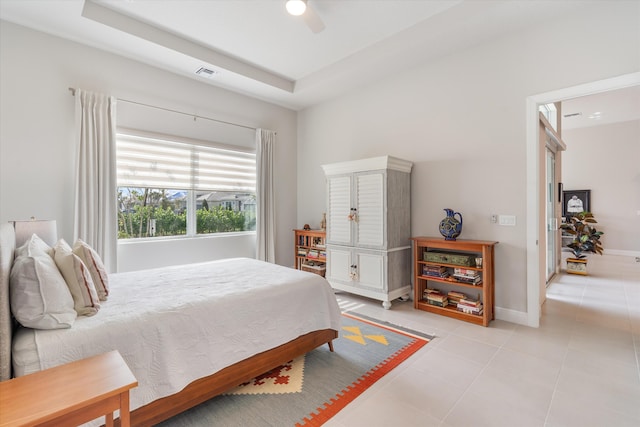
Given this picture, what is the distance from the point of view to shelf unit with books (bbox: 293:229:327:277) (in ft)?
15.5

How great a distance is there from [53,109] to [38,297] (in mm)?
2689

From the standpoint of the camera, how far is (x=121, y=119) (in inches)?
141

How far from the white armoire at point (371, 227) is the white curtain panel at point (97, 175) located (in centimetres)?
263

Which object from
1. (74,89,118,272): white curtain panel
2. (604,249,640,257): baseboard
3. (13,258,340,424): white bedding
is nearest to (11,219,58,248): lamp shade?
(74,89,118,272): white curtain panel

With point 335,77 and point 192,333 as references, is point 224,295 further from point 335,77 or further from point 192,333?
point 335,77

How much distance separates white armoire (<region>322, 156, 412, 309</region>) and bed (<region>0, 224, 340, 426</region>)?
1332 mm

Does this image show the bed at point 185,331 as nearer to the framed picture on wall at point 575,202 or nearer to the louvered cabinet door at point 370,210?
the louvered cabinet door at point 370,210

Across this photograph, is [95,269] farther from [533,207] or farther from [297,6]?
[533,207]

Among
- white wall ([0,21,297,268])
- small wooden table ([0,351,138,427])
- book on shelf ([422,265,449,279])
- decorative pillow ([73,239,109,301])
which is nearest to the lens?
small wooden table ([0,351,138,427])

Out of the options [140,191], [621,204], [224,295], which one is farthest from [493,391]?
[621,204]

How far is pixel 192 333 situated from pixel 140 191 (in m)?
2.76

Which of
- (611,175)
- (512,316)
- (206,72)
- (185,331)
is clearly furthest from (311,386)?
(611,175)

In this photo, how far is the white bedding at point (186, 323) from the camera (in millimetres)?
1462

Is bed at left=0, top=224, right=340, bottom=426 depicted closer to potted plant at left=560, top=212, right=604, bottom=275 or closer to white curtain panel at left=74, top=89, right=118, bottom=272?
white curtain panel at left=74, top=89, right=118, bottom=272
